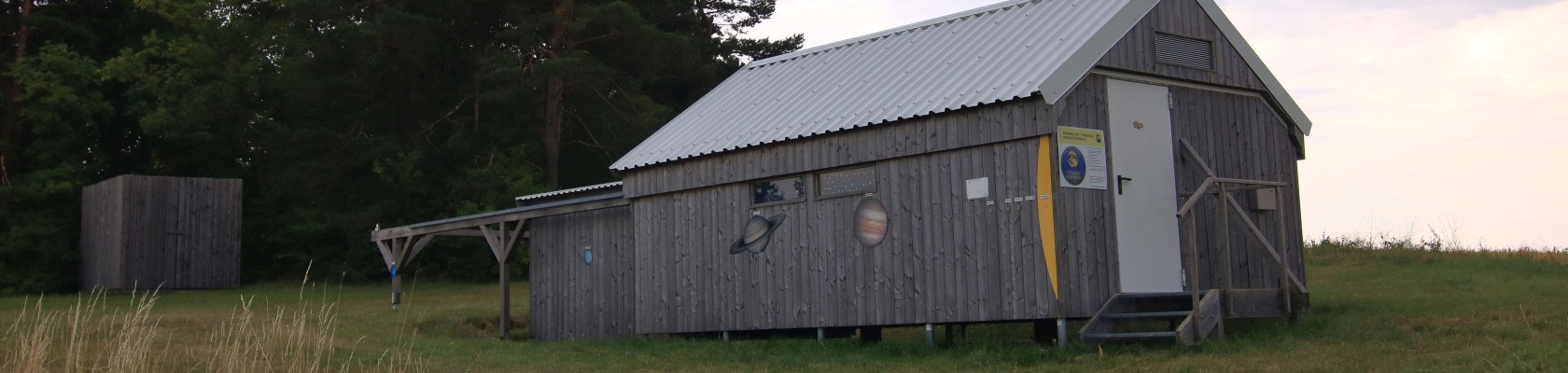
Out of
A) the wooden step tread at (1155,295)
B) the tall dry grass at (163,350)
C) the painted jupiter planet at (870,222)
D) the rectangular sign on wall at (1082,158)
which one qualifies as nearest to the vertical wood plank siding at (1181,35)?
the rectangular sign on wall at (1082,158)

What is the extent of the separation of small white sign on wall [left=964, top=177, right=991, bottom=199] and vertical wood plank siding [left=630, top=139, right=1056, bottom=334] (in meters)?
0.06

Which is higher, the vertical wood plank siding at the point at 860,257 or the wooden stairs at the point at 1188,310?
the vertical wood plank siding at the point at 860,257

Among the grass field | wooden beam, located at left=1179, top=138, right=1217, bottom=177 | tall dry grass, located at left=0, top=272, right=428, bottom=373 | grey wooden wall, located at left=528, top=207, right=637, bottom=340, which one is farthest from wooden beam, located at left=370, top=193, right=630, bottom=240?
wooden beam, located at left=1179, top=138, right=1217, bottom=177

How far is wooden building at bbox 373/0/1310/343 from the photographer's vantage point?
518 inches

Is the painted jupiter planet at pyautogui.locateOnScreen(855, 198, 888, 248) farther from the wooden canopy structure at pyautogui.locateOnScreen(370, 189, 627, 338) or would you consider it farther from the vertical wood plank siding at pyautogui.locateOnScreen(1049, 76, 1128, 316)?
the wooden canopy structure at pyautogui.locateOnScreen(370, 189, 627, 338)

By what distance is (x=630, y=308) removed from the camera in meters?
18.6

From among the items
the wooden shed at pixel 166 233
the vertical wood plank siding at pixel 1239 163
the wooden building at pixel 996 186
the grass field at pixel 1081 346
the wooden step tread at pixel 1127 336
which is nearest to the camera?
the grass field at pixel 1081 346

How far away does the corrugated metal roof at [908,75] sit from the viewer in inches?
537

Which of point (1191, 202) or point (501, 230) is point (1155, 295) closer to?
point (1191, 202)

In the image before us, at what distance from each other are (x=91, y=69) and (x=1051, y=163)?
1100 inches

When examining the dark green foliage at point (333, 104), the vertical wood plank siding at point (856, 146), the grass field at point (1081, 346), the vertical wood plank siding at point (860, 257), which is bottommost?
the grass field at point (1081, 346)

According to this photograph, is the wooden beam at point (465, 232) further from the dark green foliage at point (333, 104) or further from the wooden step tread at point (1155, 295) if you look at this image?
the wooden step tread at point (1155, 295)

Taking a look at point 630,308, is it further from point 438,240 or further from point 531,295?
point 438,240

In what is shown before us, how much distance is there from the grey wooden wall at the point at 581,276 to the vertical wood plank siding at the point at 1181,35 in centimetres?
741
